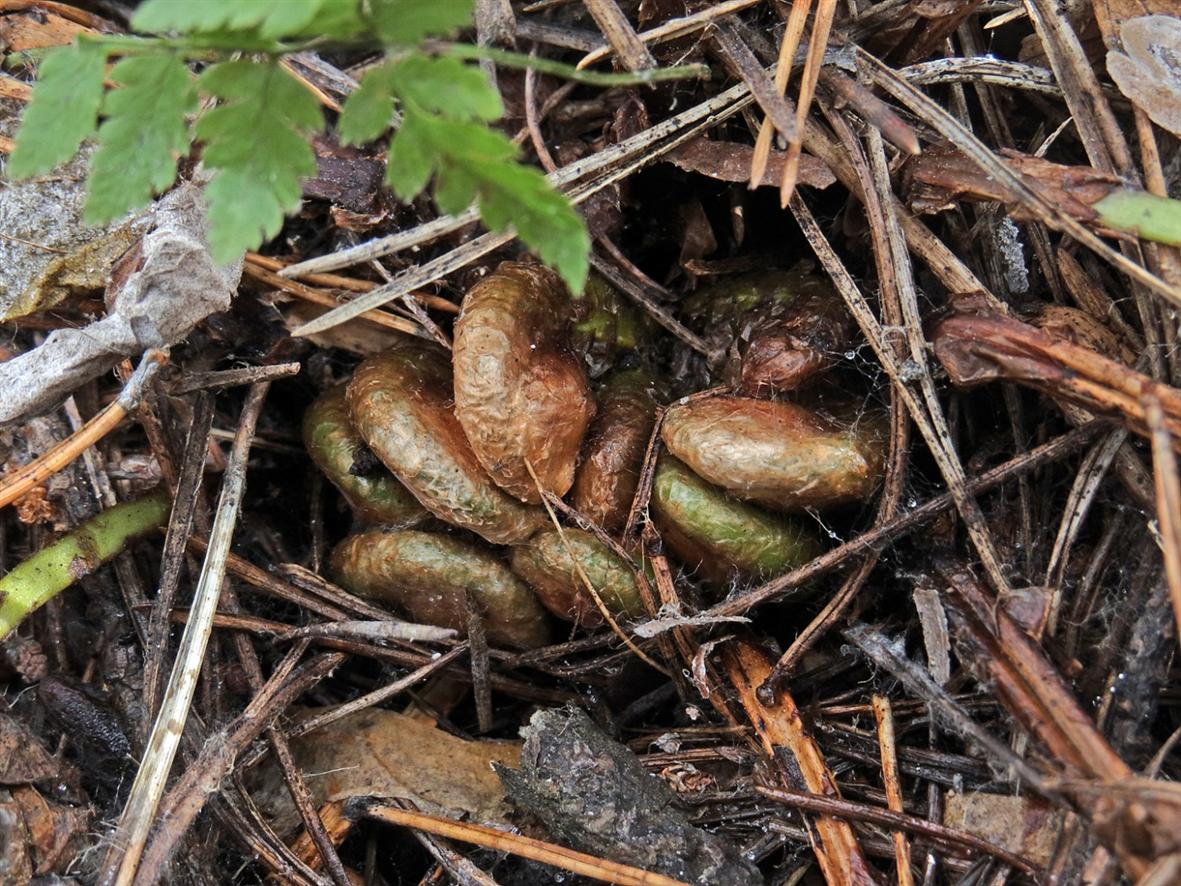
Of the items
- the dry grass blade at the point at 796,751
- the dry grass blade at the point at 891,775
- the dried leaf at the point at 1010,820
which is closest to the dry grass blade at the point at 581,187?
the dry grass blade at the point at 796,751

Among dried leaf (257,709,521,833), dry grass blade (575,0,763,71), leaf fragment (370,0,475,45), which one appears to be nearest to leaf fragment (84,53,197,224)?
leaf fragment (370,0,475,45)

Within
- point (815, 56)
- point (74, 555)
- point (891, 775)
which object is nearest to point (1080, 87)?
point (815, 56)

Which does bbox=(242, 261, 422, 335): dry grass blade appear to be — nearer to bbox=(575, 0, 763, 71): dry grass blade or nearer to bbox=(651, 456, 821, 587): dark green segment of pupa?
bbox=(651, 456, 821, 587): dark green segment of pupa

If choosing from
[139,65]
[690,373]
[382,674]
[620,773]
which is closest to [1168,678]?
[620,773]

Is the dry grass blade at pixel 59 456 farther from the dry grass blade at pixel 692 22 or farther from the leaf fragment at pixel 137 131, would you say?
the dry grass blade at pixel 692 22

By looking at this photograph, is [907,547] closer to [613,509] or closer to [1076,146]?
[613,509]

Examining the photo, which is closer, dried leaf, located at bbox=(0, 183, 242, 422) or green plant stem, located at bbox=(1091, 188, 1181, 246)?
green plant stem, located at bbox=(1091, 188, 1181, 246)
